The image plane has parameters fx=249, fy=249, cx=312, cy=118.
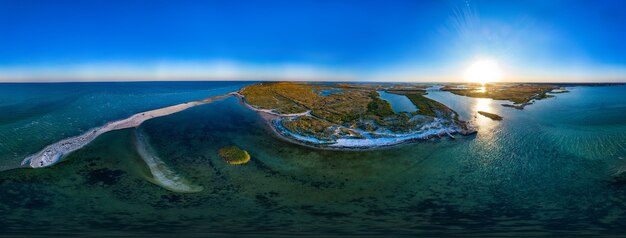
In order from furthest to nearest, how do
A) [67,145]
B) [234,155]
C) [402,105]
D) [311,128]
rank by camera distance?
[402,105] → [311,128] → [67,145] → [234,155]

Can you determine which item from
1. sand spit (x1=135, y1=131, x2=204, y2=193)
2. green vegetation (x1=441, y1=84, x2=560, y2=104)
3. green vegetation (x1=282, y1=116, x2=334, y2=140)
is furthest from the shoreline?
green vegetation (x1=441, y1=84, x2=560, y2=104)

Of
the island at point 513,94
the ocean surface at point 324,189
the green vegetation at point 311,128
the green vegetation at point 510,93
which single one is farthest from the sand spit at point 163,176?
the green vegetation at point 510,93

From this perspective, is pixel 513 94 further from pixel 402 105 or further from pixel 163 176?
pixel 163 176

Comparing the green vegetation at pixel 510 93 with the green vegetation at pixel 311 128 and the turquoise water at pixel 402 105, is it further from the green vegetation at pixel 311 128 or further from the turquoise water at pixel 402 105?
the green vegetation at pixel 311 128

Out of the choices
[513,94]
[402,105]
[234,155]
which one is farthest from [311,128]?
[513,94]

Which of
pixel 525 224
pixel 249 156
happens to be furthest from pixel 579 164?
pixel 249 156

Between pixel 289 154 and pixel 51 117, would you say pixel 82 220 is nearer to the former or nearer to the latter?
pixel 289 154

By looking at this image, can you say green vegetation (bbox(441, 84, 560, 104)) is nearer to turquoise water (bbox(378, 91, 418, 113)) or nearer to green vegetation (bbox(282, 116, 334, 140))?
turquoise water (bbox(378, 91, 418, 113))
